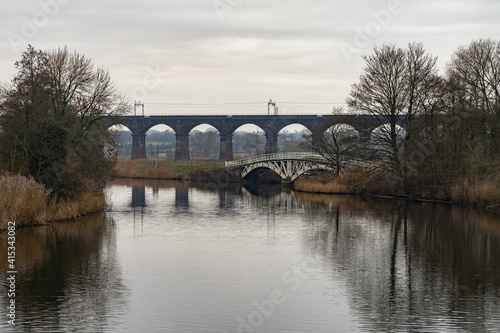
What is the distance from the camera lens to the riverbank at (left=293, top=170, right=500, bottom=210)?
144ft

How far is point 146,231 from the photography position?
3284 cm

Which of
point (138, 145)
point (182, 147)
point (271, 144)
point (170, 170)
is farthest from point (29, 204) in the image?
point (138, 145)

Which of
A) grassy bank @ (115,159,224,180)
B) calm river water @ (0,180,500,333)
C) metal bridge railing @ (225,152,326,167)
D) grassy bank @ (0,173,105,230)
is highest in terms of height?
metal bridge railing @ (225,152,326,167)

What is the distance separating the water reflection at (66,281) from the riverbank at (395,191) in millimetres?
25704

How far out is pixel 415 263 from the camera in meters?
24.2

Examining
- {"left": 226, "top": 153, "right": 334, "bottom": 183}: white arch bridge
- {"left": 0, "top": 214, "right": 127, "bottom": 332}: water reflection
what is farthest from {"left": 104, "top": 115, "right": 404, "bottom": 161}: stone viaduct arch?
{"left": 0, "top": 214, "right": 127, "bottom": 332}: water reflection

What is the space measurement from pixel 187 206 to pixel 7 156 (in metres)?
16.5

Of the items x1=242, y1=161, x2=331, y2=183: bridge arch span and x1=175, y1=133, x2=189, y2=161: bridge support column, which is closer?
x1=242, y1=161, x2=331, y2=183: bridge arch span

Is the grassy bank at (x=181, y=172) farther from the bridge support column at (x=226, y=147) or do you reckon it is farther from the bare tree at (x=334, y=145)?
the bridge support column at (x=226, y=147)

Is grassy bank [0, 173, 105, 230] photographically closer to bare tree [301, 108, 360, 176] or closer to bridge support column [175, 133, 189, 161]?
bare tree [301, 108, 360, 176]

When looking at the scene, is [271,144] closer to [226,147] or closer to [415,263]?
[226,147]

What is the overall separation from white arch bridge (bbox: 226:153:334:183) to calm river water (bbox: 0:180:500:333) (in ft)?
82.5

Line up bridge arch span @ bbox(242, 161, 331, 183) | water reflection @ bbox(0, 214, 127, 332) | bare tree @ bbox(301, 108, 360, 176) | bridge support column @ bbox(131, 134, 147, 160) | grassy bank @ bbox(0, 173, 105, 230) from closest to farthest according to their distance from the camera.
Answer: water reflection @ bbox(0, 214, 127, 332)
grassy bank @ bbox(0, 173, 105, 230)
bare tree @ bbox(301, 108, 360, 176)
bridge arch span @ bbox(242, 161, 331, 183)
bridge support column @ bbox(131, 134, 147, 160)

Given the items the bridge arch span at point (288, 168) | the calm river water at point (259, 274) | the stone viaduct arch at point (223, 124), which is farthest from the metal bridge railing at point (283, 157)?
the stone viaduct arch at point (223, 124)
